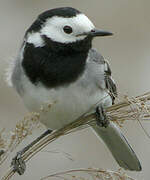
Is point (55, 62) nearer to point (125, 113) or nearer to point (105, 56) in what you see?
point (125, 113)

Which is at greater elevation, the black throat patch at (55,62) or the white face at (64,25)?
the white face at (64,25)

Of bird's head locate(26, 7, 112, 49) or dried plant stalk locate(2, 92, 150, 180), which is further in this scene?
bird's head locate(26, 7, 112, 49)

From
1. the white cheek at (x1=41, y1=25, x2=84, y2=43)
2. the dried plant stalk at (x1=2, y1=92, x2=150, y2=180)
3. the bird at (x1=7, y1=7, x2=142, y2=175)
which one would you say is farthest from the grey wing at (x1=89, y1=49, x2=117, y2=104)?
the dried plant stalk at (x1=2, y1=92, x2=150, y2=180)

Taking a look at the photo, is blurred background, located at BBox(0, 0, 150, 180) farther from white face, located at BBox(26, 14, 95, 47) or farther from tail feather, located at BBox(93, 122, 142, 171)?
white face, located at BBox(26, 14, 95, 47)

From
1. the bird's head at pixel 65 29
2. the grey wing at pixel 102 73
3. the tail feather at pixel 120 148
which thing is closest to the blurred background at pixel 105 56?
the tail feather at pixel 120 148

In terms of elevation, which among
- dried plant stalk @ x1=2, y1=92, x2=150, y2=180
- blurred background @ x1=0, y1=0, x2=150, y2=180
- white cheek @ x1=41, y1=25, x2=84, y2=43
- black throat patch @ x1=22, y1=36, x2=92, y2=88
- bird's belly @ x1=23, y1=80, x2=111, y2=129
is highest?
blurred background @ x1=0, y1=0, x2=150, y2=180

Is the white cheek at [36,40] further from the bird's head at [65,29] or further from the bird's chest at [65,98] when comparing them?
the bird's chest at [65,98]

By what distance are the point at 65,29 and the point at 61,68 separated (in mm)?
268

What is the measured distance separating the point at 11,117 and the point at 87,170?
3242mm

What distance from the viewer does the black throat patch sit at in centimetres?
382

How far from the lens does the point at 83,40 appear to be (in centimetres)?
386

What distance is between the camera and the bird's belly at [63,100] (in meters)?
3.79

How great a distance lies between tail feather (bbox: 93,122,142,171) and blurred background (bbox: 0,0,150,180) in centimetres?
121

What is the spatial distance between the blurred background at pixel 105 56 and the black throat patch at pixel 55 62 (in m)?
1.79
